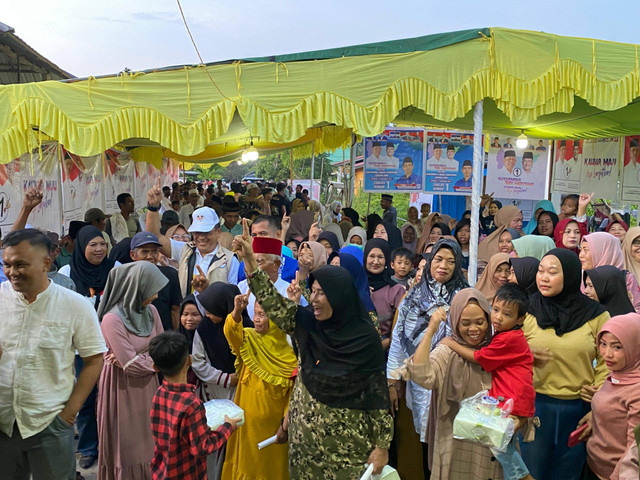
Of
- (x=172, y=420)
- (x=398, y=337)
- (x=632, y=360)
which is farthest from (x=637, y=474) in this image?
(x=172, y=420)

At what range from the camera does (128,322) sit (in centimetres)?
348

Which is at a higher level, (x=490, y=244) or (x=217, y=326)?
(x=490, y=244)

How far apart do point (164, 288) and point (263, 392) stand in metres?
1.31

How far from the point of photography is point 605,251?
175 inches

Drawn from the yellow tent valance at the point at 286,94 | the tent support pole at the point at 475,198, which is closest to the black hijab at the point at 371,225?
the tent support pole at the point at 475,198

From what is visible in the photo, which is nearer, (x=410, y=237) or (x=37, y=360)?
(x=37, y=360)

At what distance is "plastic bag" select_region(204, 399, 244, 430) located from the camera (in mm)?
2859

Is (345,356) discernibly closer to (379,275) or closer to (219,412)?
(219,412)

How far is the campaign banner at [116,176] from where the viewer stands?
9.94m

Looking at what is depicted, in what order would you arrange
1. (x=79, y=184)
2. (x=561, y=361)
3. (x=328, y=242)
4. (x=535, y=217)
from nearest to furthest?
(x=561, y=361) < (x=328, y=242) < (x=535, y=217) < (x=79, y=184)

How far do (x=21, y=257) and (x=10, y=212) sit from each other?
385 cm

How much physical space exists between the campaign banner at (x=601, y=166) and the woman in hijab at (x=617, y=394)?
6966 millimetres

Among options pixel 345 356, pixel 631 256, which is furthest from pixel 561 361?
pixel 631 256

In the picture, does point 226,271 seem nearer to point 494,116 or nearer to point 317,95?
Result: point 317,95
